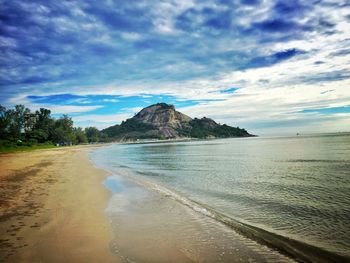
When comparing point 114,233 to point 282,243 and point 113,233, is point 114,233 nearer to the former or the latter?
point 113,233

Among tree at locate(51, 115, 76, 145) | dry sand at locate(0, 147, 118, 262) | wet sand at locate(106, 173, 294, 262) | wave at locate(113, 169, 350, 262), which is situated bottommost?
wave at locate(113, 169, 350, 262)

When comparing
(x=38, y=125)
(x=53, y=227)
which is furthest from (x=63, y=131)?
(x=53, y=227)

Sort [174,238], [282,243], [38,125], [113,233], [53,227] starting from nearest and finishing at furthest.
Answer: [282,243], [174,238], [113,233], [53,227], [38,125]

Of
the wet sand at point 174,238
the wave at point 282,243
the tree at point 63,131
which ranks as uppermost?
the tree at point 63,131

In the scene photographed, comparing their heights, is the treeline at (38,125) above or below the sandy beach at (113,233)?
above

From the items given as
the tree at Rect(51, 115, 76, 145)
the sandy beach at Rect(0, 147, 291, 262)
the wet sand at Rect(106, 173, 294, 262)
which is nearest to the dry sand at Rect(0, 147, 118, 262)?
the sandy beach at Rect(0, 147, 291, 262)

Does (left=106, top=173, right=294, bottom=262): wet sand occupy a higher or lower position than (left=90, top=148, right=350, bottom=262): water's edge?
higher

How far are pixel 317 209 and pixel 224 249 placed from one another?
7702 mm

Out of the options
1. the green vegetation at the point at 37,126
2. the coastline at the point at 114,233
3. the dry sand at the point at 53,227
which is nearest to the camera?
the dry sand at the point at 53,227

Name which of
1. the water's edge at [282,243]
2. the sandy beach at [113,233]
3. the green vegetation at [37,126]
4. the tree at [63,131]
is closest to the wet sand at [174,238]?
the sandy beach at [113,233]

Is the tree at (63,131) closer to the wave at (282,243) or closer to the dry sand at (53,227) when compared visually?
the dry sand at (53,227)

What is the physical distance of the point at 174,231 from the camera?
1014cm

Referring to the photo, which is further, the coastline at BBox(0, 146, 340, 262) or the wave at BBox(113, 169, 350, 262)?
the wave at BBox(113, 169, 350, 262)

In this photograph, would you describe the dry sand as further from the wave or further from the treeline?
the treeline
